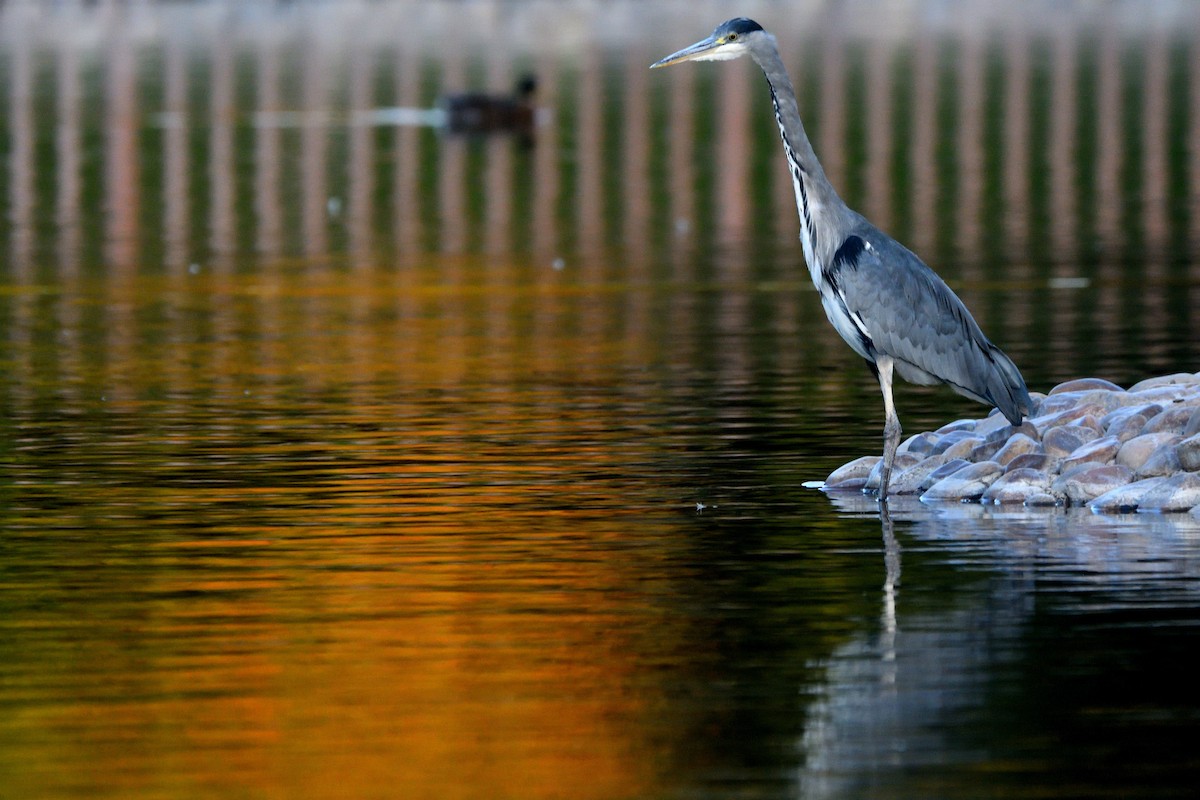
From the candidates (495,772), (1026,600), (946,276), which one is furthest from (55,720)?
(946,276)

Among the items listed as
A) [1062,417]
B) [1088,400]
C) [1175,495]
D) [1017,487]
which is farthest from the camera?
[1088,400]

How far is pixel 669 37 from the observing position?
463 feet

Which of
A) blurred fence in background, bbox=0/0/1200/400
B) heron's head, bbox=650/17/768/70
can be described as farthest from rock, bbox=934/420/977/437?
blurred fence in background, bbox=0/0/1200/400

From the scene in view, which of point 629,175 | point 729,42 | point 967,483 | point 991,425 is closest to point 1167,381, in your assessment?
point 991,425

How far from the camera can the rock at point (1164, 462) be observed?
58.9ft

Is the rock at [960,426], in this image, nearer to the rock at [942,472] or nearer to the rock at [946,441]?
the rock at [946,441]

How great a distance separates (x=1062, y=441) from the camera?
61.6 feet

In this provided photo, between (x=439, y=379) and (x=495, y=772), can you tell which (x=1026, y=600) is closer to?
(x=495, y=772)

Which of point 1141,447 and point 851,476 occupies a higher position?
point 1141,447

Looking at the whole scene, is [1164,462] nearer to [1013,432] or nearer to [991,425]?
[1013,432]

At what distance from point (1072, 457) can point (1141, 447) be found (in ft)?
1.50

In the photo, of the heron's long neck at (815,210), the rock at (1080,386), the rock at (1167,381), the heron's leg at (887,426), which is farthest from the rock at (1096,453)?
the heron's long neck at (815,210)

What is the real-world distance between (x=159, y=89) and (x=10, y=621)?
273 ft

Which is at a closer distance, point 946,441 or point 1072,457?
→ point 1072,457
